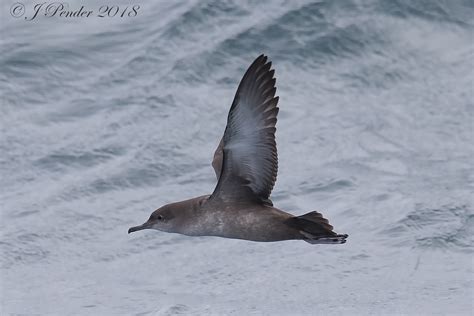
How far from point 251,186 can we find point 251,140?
0.36 m

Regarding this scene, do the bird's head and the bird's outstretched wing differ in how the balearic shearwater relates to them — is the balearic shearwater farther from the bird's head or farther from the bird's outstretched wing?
the bird's head

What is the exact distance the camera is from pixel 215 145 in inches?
564

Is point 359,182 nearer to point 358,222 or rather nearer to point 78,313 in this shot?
point 358,222

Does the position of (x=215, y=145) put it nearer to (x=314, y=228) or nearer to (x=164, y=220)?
(x=164, y=220)

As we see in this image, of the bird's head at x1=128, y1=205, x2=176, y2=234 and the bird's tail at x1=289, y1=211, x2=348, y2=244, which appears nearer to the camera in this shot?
the bird's tail at x1=289, y1=211, x2=348, y2=244

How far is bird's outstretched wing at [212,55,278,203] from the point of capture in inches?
362

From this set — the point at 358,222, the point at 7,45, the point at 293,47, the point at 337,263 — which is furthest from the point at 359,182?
the point at 7,45

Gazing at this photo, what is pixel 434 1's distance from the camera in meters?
16.3

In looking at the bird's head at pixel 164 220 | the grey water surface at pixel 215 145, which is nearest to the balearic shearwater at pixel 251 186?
the bird's head at pixel 164 220

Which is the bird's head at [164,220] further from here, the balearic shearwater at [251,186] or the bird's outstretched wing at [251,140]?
the bird's outstretched wing at [251,140]

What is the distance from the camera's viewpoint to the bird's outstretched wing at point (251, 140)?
9.20m

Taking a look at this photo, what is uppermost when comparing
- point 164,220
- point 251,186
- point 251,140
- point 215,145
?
point 251,140

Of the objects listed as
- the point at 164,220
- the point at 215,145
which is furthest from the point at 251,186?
the point at 215,145

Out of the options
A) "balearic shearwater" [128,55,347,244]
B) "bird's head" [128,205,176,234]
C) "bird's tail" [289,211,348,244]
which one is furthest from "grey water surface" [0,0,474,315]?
"bird's tail" [289,211,348,244]
